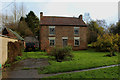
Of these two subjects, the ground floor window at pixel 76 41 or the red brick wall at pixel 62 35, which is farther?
the ground floor window at pixel 76 41

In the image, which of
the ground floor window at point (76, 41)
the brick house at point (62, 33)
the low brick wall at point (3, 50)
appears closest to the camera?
the low brick wall at point (3, 50)

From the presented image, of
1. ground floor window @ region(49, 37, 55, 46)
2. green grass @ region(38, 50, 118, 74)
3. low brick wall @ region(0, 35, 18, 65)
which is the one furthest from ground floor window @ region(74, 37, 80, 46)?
low brick wall @ region(0, 35, 18, 65)

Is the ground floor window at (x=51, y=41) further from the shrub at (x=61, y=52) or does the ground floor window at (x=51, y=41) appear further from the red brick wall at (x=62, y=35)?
the shrub at (x=61, y=52)

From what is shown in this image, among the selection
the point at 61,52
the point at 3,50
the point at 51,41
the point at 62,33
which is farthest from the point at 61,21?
the point at 3,50

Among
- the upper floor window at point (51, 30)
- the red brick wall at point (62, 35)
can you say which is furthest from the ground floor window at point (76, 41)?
Answer: the upper floor window at point (51, 30)

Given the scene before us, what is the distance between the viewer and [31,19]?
43.8 meters

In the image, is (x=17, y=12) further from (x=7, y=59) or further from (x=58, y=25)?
(x=7, y=59)

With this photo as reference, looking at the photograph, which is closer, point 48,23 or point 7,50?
point 7,50

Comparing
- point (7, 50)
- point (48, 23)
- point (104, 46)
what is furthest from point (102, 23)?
point (7, 50)

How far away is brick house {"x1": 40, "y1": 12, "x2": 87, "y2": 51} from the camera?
22156 mm

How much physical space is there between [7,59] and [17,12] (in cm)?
3020

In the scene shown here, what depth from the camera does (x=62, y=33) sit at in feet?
75.0

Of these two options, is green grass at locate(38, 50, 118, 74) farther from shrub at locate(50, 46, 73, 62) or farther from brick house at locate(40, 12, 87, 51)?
brick house at locate(40, 12, 87, 51)

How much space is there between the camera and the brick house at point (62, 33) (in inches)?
872
